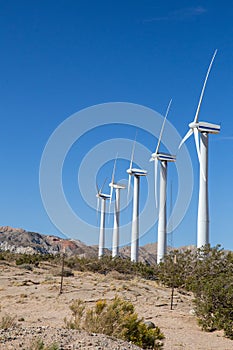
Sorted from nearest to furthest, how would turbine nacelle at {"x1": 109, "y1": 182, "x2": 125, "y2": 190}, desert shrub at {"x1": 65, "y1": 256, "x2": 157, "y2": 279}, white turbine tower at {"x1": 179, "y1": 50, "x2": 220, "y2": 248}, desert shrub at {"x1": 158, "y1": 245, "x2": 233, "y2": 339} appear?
desert shrub at {"x1": 158, "y1": 245, "x2": 233, "y2": 339} < white turbine tower at {"x1": 179, "y1": 50, "x2": 220, "y2": 248} < desert shrub at {"x1": 65, "y1": 256, "x2": 157, "y2": 279} < turbine nacelle at {"x1": 109, "y1": 182, "x2": 125, "y2": 190}

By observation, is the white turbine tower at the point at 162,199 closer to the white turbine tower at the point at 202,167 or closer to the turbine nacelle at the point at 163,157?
the turbine nacelle at the point at 163,157

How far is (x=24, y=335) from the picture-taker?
1472cm

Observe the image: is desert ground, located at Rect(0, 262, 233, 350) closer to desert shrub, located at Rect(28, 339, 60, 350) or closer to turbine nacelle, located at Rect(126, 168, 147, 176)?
desert shrub, located at Rect(28, 339, 60, 350)

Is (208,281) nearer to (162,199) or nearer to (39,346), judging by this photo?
(39,346)

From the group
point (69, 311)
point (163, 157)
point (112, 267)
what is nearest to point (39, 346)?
point (69, 311)

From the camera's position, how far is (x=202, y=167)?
51812mm

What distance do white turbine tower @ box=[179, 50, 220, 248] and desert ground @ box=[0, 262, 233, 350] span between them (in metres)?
6.57

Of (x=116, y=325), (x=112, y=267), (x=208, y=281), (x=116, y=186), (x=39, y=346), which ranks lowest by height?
(x=39, y=346)

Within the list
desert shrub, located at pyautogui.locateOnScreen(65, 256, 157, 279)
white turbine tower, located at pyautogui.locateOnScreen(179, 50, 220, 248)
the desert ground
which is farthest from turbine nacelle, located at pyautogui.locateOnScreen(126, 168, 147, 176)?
the desert ground

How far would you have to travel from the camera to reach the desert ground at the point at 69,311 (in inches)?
579

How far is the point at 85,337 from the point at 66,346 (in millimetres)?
1491

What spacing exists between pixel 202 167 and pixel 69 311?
25563mm

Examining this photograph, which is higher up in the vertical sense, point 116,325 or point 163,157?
point 163,157

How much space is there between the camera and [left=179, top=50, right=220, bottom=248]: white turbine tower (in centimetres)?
4866
